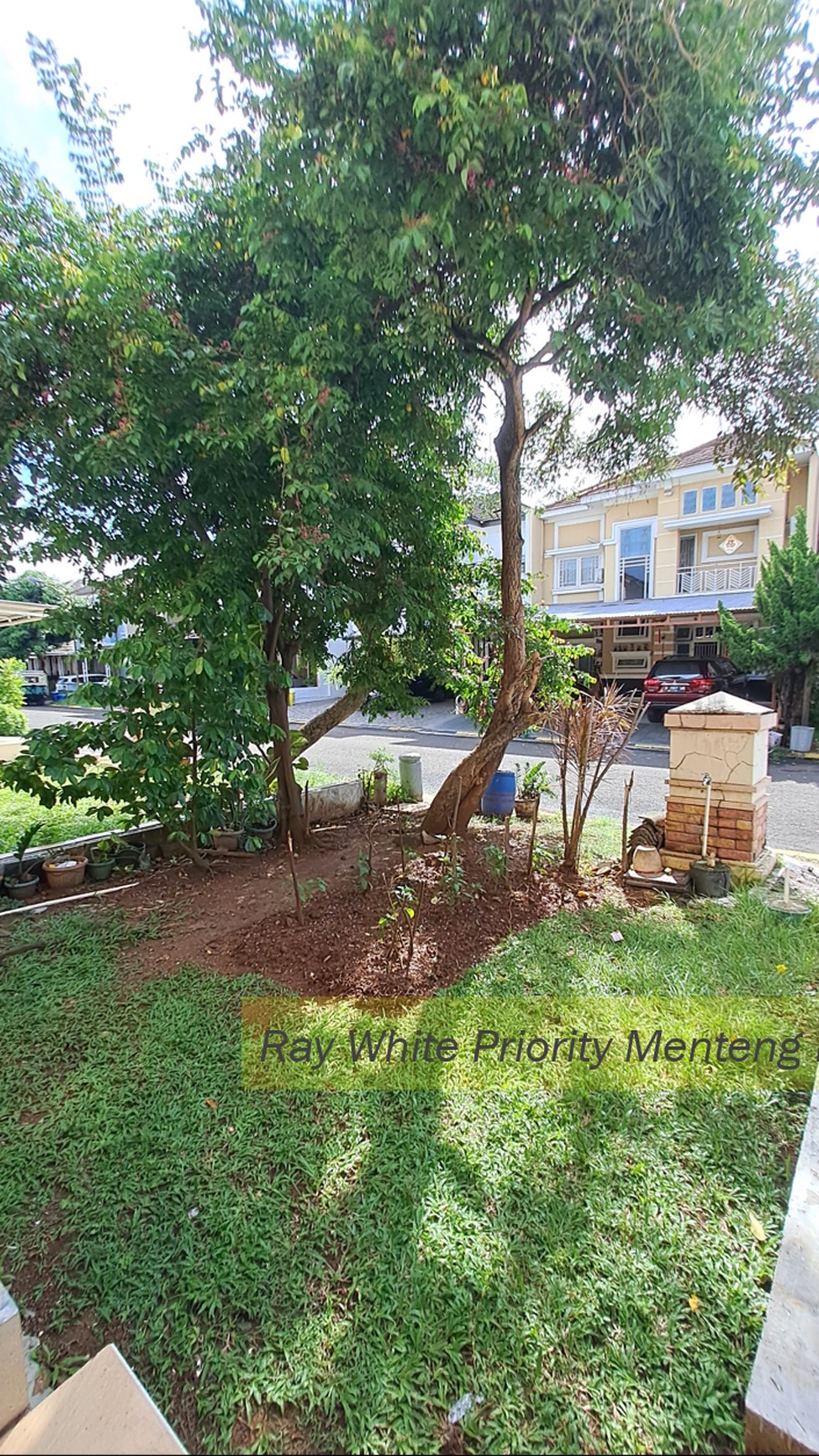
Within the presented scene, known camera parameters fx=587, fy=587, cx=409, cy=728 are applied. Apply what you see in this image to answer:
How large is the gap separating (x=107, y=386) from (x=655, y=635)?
17801 millimetres

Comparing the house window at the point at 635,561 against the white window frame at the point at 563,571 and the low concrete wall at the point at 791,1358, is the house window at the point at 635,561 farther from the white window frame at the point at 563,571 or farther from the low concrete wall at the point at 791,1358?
the low concrete wall at the point at 791,1358

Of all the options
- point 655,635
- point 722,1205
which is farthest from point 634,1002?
point 655,635

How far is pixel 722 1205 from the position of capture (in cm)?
188

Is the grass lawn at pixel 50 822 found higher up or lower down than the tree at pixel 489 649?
lower down

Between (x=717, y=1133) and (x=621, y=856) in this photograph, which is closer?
(x=717, y=1133)

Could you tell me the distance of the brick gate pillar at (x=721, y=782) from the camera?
4336mm

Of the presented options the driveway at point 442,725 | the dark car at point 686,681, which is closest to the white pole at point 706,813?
the driveway at point 442,725

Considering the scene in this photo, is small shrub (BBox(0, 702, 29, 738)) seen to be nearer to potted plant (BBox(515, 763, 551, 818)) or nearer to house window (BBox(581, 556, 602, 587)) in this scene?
potted plant (BBox(515, 763, 551, 818))

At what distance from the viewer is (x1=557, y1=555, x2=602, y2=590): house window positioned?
1995 cm

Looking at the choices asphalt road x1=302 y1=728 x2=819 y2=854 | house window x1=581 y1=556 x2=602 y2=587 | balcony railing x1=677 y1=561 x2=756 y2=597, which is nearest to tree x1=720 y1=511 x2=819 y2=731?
Result: asphalt road x1=302 y1=728 x2=819 y2=854

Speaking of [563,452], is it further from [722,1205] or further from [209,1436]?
[209,1436]

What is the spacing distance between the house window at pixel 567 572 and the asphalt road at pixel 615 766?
6.96 m

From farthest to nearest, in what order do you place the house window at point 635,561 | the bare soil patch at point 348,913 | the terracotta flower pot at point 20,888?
the house window at point 635,561 → the terracotta flower pot at point 20,888 → the bare soil patch at point 348,913

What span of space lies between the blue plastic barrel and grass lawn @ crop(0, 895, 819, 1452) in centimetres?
432
